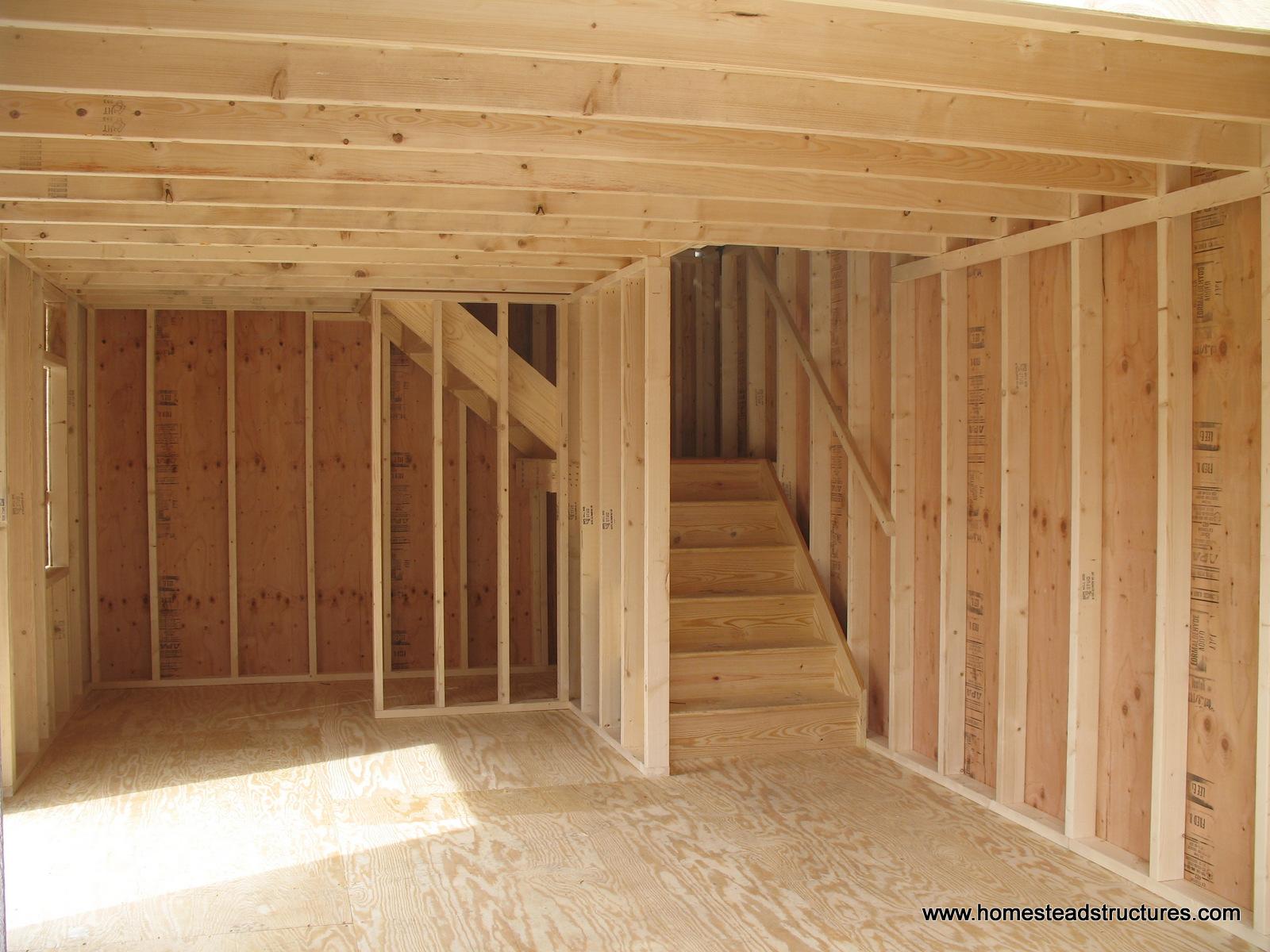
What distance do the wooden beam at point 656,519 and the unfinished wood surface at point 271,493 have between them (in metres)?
3.41

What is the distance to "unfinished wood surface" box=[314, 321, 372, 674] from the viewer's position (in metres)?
7.94

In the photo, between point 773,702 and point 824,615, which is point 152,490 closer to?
point 773,702

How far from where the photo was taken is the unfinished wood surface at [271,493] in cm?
782

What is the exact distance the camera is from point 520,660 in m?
8.27

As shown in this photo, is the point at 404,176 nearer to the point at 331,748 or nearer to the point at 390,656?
the point at 331,748

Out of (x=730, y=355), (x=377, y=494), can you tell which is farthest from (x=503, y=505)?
(x=730, y=355)

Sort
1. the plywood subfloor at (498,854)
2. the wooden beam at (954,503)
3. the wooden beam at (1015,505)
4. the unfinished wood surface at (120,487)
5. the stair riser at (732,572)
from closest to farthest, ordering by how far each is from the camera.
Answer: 1. the plywood subfloor at (498,854)
2. the wooden beam at (1015,505)
3. the wooden beam at (954,503)
4. the stair riser at (732,572)
5. the unfinished wood surface at (120,487)

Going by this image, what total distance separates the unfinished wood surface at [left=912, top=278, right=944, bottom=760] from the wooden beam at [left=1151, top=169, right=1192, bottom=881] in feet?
5.17

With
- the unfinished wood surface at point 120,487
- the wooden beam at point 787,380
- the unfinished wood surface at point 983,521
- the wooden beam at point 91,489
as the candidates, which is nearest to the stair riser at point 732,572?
the wooden beam at point 787,380

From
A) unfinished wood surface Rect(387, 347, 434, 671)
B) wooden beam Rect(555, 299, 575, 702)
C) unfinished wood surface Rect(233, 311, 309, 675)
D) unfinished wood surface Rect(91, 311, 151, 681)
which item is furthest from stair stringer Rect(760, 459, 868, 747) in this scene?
unfinished wood surface Rect(91, 311, 151, 681)

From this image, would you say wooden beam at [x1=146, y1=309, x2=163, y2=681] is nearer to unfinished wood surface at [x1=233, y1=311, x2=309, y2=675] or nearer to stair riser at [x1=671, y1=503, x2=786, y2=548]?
unfinished wood surface at [x1=233, y1=311, x2=309, y2=675]

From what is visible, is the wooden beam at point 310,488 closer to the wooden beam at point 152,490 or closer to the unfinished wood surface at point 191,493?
the unfinished wood surface at point 191,493

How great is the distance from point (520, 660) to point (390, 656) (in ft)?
3.16

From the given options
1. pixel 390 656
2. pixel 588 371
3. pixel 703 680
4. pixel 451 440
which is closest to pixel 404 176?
pixel 588 371
